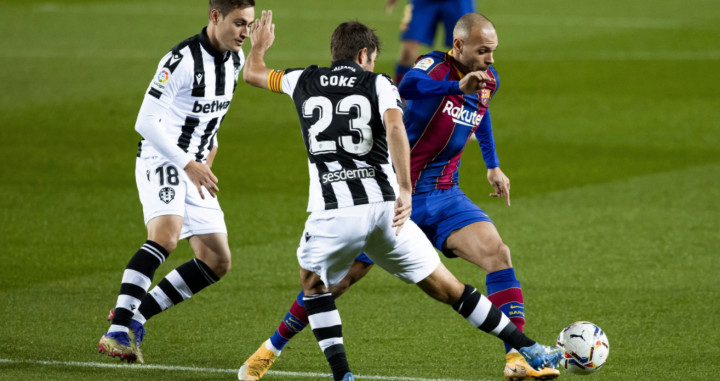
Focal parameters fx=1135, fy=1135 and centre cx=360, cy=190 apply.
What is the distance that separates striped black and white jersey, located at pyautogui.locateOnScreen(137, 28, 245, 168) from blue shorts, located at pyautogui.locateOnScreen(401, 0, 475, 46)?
818 centimetres

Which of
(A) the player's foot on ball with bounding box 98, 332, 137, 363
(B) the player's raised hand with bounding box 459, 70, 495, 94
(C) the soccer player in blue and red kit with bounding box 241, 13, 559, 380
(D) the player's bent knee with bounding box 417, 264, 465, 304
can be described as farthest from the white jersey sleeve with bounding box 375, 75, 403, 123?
(A) the player's foot on ball with bounding box 98, 332, 137, 363

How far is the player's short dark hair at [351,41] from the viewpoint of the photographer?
→ 5.73 meters

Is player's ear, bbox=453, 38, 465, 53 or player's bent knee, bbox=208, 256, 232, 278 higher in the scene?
player's ear, bbox=453, 38, 465, 53

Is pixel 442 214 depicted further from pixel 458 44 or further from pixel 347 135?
pixel 347 135

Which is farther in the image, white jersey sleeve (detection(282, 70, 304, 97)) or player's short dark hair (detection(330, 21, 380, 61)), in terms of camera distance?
white jersey sleeve (detection(282, 70, 304, 97))

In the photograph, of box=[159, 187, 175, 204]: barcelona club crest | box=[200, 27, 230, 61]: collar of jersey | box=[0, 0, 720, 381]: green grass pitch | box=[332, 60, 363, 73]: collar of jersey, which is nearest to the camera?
box=[332, 60, 363, 73]: collar of jersey

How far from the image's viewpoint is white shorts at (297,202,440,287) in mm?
5594

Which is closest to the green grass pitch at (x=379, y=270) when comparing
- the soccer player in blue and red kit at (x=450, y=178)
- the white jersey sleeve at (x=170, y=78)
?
the soccer player in blue and red kit at (x=450, y=178)

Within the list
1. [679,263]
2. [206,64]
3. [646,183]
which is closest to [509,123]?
[646,183]

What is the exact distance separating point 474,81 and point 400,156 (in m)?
0.60

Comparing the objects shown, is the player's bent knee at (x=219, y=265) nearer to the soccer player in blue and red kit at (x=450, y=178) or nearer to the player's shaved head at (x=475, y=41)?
the soccer player in blue and red kit at (x=450, y=178)

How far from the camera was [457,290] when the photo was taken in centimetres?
579

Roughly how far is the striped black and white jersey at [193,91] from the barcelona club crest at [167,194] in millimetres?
235

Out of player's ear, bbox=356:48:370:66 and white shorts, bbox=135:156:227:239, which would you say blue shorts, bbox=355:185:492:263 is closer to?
white shorts, bbox=135:156:227:239
